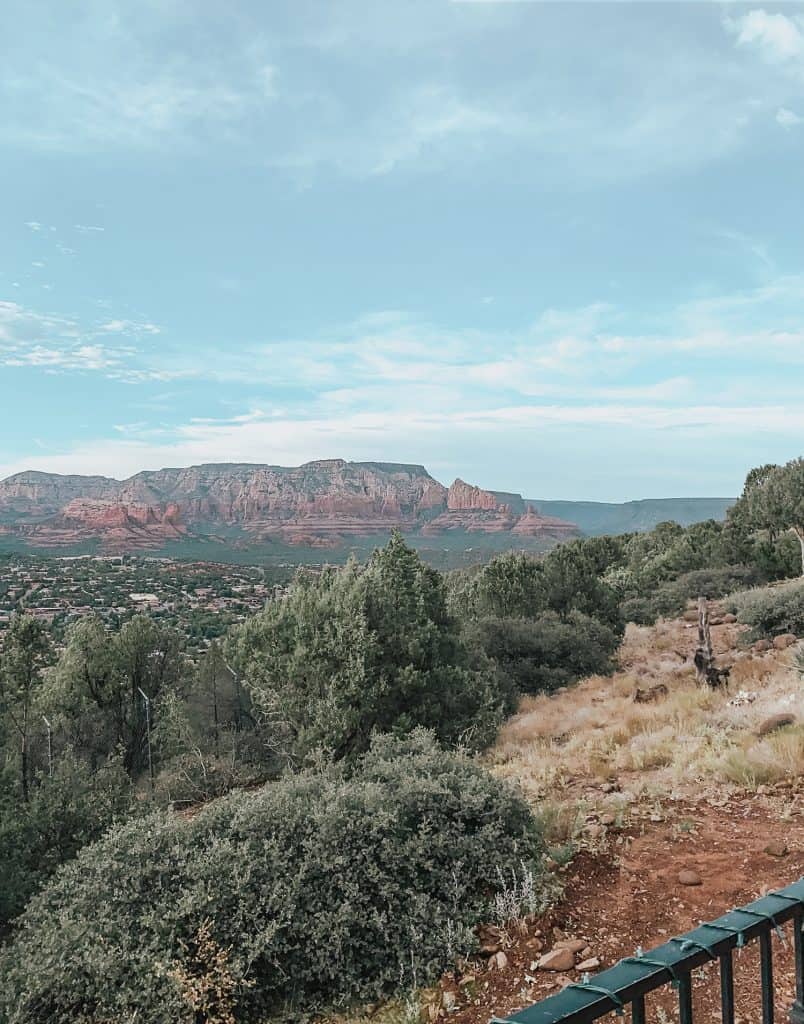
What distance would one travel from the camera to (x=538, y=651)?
19047 millimetres

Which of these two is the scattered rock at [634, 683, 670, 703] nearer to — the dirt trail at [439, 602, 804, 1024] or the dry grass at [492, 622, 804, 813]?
the dry grass at [492, 622, 804, 813]

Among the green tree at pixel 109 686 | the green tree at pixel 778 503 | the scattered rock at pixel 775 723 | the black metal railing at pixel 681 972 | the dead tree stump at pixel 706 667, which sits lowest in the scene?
the green tree at pixel 109 686

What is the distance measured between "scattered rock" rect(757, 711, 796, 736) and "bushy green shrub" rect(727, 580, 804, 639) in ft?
35.0

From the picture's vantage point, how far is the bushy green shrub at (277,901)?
4086 mm

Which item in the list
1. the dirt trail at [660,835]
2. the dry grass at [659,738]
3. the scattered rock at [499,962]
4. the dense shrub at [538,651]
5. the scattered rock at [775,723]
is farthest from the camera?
the dense shrub at [538,651]

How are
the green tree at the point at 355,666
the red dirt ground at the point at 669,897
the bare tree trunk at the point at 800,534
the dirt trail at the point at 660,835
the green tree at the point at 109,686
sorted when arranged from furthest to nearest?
the bare tree trunk at the point at 800,534
the green tree at the point at 109,686
the green tree at the point at 355,666
the dirt trail at the point at 660,835
the red dirt ground at the point at 669,897

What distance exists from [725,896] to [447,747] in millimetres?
7280

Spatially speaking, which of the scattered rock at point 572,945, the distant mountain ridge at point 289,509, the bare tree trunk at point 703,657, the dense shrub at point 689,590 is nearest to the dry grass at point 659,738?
the bare tree trunk at point 703,657

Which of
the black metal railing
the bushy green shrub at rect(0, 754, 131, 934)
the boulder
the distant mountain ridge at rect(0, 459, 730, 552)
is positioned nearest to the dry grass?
the boulder

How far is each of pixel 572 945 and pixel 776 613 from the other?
16.4 m

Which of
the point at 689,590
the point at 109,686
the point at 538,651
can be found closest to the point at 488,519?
the point at 689,590

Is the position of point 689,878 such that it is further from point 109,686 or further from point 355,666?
point 109,686

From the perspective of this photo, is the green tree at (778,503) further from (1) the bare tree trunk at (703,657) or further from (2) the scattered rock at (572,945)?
(2) the scattered rock at (572,945)

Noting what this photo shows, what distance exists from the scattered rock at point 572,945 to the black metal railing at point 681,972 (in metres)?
2.44
